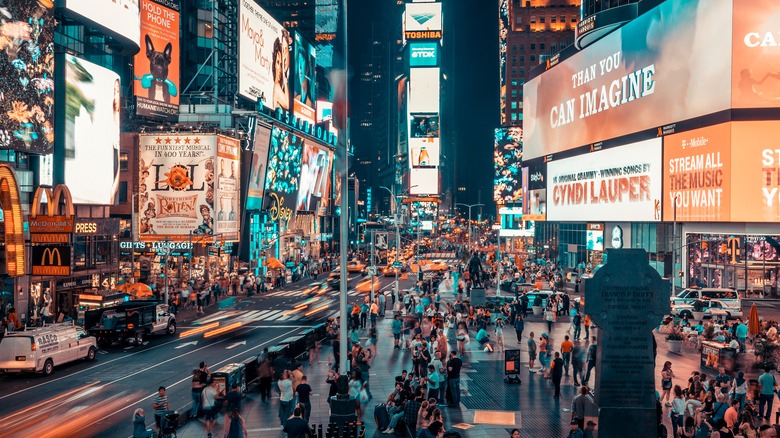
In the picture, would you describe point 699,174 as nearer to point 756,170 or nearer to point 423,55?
point 756,170

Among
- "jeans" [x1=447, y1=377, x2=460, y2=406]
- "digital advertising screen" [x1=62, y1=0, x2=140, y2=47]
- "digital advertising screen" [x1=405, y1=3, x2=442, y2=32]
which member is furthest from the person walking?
"digital advertising screen" [x1=405, y1=3, x2=442, y2=32]

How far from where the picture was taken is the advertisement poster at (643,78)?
54688 millimetres

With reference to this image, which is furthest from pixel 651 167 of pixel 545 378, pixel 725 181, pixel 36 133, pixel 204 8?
pixel 204 8

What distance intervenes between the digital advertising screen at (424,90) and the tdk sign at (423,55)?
156 cm

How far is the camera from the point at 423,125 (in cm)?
19150

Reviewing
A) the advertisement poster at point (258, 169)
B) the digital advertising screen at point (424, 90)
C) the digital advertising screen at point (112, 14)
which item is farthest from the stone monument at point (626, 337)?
the digital advertising screen at point (424, 90)

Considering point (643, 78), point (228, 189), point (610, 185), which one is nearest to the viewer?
point (643, 78)

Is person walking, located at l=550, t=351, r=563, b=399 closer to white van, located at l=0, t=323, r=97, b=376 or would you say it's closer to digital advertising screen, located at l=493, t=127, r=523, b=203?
white van, located at l=0, t=323, r=97, b=376

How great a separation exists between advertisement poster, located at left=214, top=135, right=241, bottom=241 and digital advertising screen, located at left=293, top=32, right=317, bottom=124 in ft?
108

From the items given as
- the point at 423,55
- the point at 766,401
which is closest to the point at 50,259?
the point at 766,401

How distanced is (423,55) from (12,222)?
528 ft

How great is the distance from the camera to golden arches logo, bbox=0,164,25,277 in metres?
37.2

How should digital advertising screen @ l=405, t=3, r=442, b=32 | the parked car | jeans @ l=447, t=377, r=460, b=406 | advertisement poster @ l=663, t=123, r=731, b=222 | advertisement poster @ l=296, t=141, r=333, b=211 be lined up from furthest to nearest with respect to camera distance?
digital advertising screen @ l=405, t=3, r=442, b=32, advertisement poster @ l=296, t=141, r=333, b=211, advertisement poster @ l=663, t=123, r=731, b=222, the parked car, jeans @ l=447, t=377, r=460, b=406

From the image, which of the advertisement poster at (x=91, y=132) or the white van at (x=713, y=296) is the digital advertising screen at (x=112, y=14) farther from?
the white van at (x=713, y=296)
